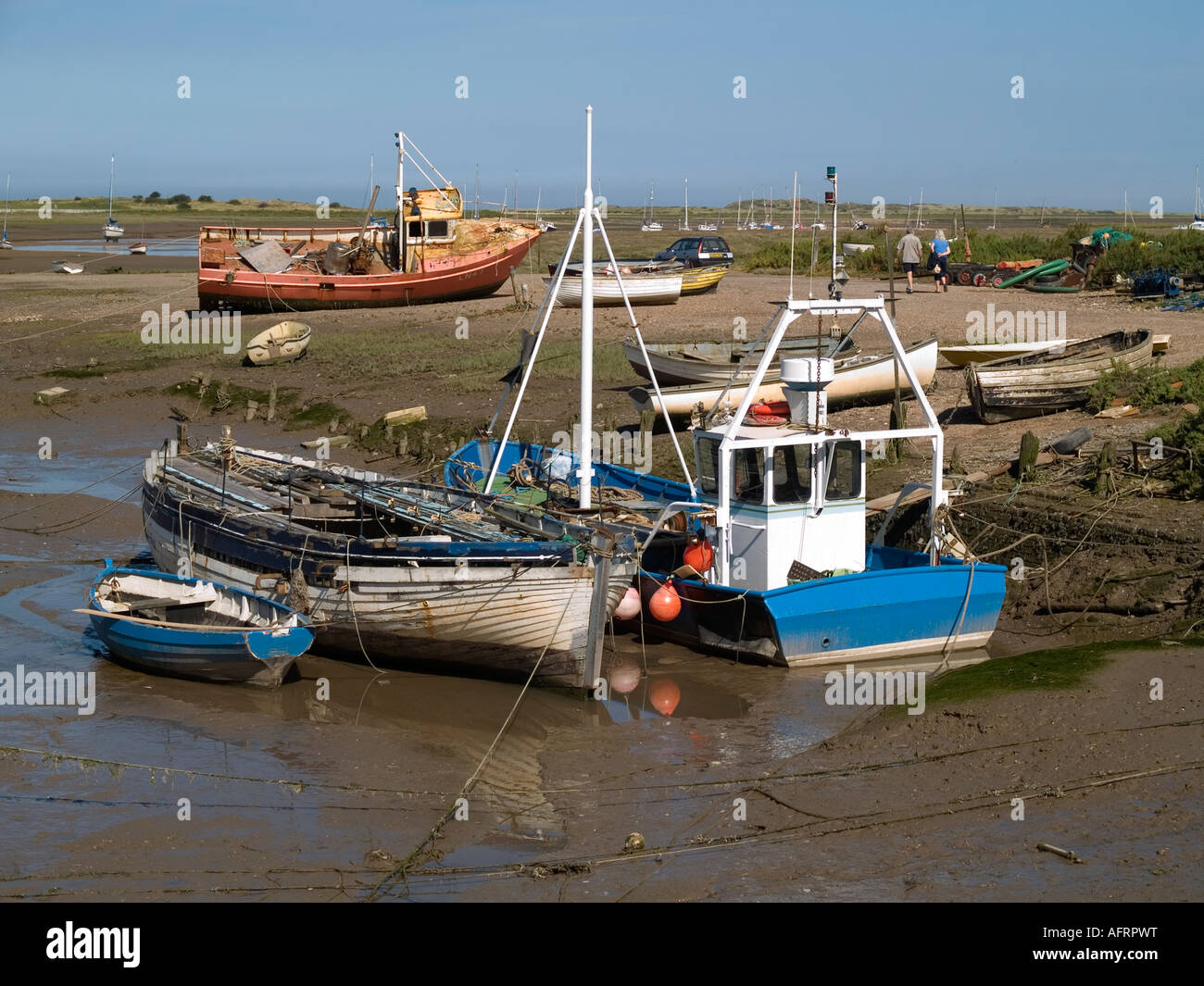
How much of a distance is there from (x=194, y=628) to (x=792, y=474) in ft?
19.8

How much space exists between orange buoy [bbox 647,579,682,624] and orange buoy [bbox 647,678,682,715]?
653 millimetres

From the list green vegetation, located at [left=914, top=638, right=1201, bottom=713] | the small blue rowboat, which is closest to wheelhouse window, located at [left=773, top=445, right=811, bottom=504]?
green vegetation, located at [left=914, top=638, right=1201, bottom=713]

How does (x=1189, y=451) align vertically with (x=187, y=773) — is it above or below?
above

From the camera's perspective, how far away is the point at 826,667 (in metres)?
13.2

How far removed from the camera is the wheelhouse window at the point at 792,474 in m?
13.3

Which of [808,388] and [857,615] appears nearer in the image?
[857,615]

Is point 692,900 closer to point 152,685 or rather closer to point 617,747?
point 617,747

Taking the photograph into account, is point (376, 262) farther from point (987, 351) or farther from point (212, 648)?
point (212, 648)

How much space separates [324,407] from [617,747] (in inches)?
626

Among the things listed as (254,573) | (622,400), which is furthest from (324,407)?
(254,573)

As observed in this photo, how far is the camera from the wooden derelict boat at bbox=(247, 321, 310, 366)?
29.8m

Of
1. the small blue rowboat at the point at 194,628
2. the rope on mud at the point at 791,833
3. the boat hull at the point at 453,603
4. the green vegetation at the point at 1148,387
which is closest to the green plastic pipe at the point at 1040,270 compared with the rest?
the green vegetation at the point at 1148,387

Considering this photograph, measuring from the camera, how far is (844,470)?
44.4 ft

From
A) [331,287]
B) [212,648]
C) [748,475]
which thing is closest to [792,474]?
[748,475]
